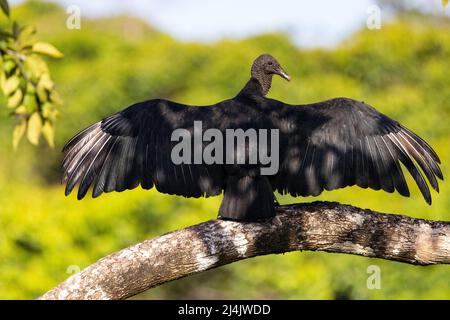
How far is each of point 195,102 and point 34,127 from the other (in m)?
8.34

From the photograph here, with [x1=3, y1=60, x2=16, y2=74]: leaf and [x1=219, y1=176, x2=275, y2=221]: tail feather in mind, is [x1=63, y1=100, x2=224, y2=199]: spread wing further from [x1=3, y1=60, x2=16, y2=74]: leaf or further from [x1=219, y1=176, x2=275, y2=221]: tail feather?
[x1=3, y1=60, x2=16, y2=74]: leaf

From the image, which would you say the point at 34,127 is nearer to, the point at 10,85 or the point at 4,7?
the point at 10,85

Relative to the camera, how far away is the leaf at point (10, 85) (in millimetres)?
3223

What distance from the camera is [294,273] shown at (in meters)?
8.34

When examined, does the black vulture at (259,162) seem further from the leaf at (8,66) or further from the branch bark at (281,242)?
the leaf at (8,66)

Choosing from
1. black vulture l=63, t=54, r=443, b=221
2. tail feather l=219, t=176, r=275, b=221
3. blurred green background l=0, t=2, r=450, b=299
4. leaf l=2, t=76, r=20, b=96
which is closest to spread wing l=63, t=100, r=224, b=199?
black vulture l=63, t=54, r=443, b=221

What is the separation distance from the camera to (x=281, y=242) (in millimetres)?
3330

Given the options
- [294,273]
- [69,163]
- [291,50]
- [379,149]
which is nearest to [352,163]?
[379,149]

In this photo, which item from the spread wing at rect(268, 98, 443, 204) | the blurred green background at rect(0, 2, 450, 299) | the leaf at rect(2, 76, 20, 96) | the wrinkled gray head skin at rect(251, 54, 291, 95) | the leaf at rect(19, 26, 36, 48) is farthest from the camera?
the blurred green background at rect(0, 2, 450, 299)

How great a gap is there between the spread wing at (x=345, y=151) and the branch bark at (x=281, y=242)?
16cm

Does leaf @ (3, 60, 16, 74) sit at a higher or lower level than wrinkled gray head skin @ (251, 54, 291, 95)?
lower

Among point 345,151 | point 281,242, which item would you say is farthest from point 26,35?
point 345,151

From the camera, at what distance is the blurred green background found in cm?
823

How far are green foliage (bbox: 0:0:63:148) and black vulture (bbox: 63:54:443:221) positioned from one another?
377 millimetres
